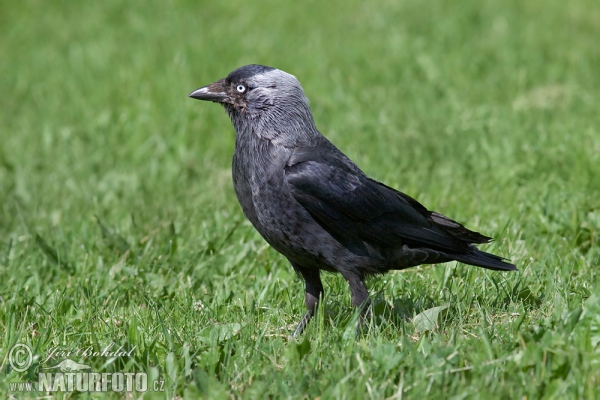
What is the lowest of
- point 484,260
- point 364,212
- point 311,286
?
point 311,286

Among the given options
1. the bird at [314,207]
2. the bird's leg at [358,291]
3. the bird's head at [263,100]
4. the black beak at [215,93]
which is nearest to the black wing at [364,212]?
the bird at [314,207]

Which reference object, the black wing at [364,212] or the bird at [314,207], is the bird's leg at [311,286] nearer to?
the bird at [314,207]

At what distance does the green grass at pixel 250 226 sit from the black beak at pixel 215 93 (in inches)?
43.8

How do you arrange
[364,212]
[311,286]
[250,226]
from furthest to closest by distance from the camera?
[250,226] < [311,286] < [364,212]

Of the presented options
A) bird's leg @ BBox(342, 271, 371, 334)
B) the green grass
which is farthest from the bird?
the green grass

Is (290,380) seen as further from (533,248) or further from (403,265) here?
(533,248)

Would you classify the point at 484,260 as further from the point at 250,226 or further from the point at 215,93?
the point at 250,226

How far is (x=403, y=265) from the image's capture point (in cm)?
429

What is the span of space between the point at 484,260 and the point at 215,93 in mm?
1763

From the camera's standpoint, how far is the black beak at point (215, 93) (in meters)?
4.58

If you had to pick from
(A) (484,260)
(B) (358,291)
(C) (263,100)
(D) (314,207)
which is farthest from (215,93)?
(A) (484,260)

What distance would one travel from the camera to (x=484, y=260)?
423cm

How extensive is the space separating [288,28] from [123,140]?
3648mm

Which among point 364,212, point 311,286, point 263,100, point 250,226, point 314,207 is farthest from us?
point 250,226
